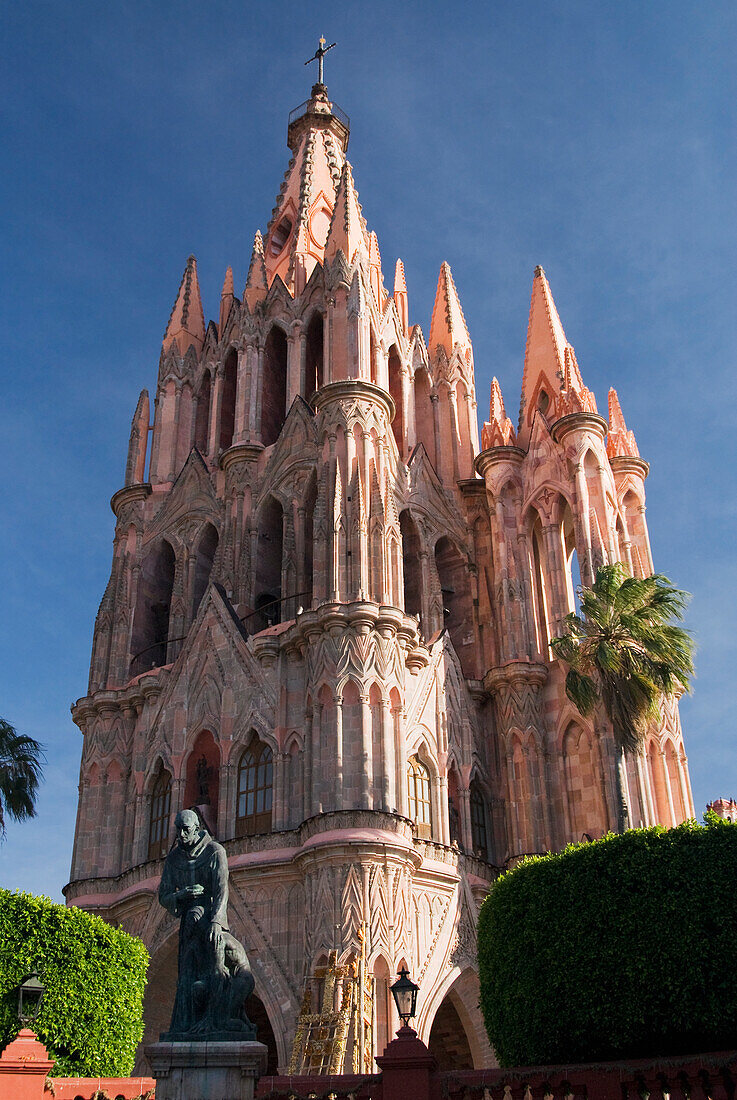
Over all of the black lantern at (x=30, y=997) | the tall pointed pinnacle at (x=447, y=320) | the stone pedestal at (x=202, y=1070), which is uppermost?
the tall pointed pinnacle at (x=447, y=320)

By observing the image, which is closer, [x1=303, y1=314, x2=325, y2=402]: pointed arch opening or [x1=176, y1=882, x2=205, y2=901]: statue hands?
[x1=176, y1=882, x2=205, y2=901]: statue hands

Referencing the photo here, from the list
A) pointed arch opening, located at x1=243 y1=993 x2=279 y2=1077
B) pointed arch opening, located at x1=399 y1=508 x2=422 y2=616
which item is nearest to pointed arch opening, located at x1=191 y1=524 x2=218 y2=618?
pointed arch opening, located at x1=399 y1=508 x2=422 y2=616

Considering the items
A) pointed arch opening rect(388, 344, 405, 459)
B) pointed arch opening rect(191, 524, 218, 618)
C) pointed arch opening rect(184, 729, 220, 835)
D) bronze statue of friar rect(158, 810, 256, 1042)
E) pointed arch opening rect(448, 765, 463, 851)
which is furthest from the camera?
pointed arch opening rect(388, 344, 405, 459)

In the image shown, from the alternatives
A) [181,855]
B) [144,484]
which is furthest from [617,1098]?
Result: [144,484]

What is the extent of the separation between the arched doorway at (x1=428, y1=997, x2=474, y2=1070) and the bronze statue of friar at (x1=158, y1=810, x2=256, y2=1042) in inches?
660

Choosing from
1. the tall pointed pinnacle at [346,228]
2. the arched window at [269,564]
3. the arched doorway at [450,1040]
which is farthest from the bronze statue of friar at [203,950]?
the tall pointed pinnacle at [346,228]

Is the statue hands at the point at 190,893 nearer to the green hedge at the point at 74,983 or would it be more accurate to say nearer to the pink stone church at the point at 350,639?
the green hedge at the point at 74,983

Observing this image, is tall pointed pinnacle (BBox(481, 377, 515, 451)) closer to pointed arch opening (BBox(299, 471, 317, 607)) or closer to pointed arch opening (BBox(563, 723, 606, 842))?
pointed arch opening (BBox(299, 471, 317, 607))

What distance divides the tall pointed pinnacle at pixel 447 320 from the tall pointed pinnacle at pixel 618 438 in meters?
6.17

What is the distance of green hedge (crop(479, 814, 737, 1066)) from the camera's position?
56.8 ft

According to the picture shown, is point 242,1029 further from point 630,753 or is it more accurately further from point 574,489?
point 574,489

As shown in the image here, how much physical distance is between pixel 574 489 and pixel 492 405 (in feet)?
18.7

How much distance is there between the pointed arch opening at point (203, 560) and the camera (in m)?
35.7

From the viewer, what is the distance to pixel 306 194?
44.3 m
